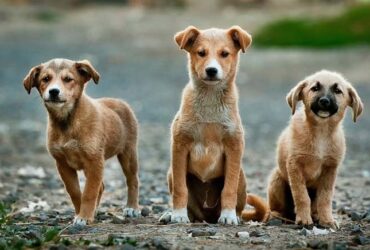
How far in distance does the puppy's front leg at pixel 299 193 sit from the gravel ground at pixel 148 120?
0.67ft

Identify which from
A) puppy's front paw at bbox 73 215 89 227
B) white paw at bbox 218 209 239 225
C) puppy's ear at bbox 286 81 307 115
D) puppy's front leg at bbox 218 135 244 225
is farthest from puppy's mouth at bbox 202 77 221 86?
puppy's front paw at bbox 73 215 89 227

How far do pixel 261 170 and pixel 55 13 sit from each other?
27.1 m

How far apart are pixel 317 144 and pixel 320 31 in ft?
82.6

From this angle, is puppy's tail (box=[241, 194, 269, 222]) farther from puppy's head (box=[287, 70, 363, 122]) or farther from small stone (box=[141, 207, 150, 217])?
puppy's head (box=[287, 70, 363, 122])

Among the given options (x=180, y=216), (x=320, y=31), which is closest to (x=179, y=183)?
(x=180, y=216)

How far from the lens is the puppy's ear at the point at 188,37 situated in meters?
9.07

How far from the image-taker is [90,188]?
8969 millimetres

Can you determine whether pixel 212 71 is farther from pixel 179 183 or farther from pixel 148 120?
pixel 148 120

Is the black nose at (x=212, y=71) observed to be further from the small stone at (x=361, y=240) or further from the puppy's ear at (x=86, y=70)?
the small stone at (x=361, y=240)

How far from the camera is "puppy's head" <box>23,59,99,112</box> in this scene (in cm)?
891

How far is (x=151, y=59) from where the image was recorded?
3112 centimetres

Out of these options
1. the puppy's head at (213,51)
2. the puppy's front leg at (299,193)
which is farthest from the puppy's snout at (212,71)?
the puppy's front leg at (299,193)

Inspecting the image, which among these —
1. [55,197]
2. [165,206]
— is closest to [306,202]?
[165,206]

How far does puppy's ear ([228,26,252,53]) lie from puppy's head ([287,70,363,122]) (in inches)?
25.6
